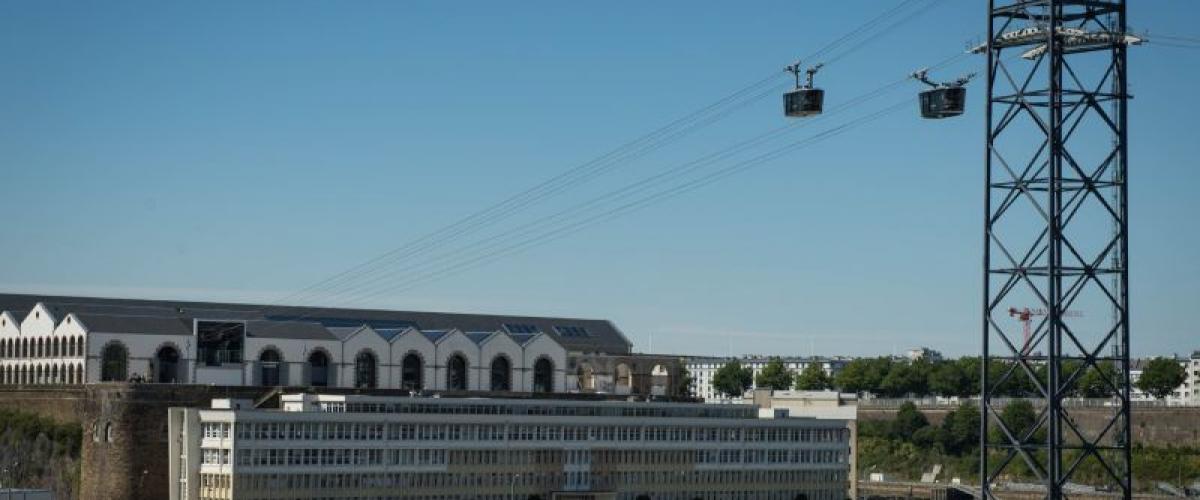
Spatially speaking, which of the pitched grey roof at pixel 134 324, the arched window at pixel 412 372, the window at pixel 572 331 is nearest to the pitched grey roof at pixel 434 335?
the arched window at pixel 412 372

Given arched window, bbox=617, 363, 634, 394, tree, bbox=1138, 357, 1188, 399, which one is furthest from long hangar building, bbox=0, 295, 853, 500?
tree, bbox=1138, 357, 1188, 399

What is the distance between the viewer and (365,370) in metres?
129

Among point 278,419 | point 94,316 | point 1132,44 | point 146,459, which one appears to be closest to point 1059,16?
point 1132,44

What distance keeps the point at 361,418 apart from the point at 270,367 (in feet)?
47.6

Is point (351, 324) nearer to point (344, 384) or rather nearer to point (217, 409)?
point (344, 384)

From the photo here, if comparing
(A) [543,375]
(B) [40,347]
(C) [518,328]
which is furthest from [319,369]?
(C) [518,328]

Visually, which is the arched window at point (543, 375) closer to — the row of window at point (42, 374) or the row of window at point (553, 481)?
the row of window at point (553, 481)

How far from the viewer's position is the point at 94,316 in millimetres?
120438

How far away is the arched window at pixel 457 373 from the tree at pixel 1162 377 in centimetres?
8093

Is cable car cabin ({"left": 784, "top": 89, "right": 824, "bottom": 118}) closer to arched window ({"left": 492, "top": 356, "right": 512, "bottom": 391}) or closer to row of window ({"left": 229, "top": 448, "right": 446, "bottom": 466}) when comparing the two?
row of window ({"left": 229, "top": 448, "right": 446, "bottom": 466})

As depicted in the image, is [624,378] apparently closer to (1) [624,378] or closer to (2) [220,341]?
(1) [624,378]

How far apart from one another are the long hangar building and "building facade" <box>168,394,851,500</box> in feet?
0.32

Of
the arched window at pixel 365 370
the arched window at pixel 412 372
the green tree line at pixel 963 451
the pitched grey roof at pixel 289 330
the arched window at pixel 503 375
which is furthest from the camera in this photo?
the green tree line at pixel 963 451

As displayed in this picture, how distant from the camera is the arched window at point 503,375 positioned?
135625 millimetres
